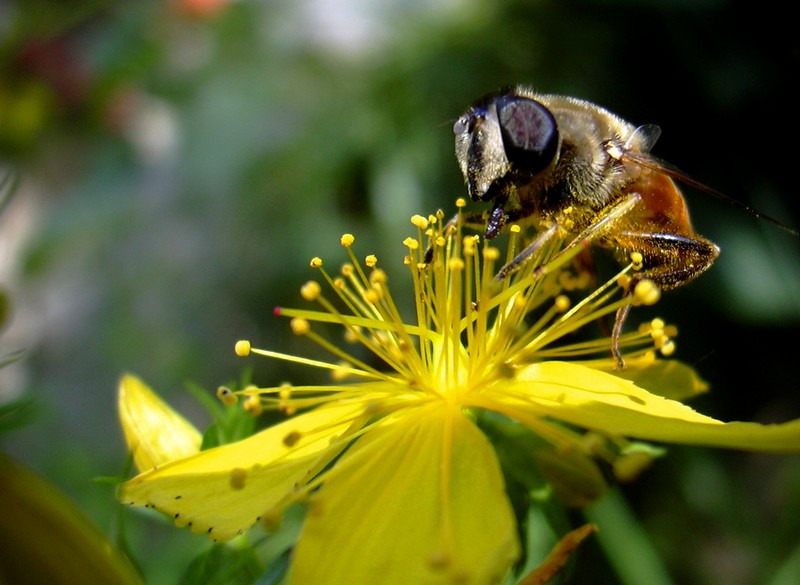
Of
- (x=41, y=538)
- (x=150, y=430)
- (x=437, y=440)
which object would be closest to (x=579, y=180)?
(x=437, y=440)

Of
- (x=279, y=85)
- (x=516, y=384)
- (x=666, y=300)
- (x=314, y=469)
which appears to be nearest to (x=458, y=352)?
(x=516, y=384)

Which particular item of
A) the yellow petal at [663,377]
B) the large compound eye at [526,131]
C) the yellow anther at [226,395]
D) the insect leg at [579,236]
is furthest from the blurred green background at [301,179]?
the large compound eye at [526,131]

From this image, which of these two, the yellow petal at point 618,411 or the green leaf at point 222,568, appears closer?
the yellow petal at point 618,411

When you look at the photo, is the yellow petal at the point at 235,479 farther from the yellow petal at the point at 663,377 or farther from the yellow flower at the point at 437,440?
the yellow petal at the point at 663,377

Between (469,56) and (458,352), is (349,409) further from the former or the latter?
(469,56)

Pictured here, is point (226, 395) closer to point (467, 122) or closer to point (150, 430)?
point (150, 430)

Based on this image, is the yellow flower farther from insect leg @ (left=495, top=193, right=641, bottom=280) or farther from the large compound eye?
the large compound eye

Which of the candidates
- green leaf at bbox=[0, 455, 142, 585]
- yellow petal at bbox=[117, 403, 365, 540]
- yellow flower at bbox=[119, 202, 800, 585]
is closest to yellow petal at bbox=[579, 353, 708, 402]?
yellow flower at bbox=[119, 202, 800, 585]
